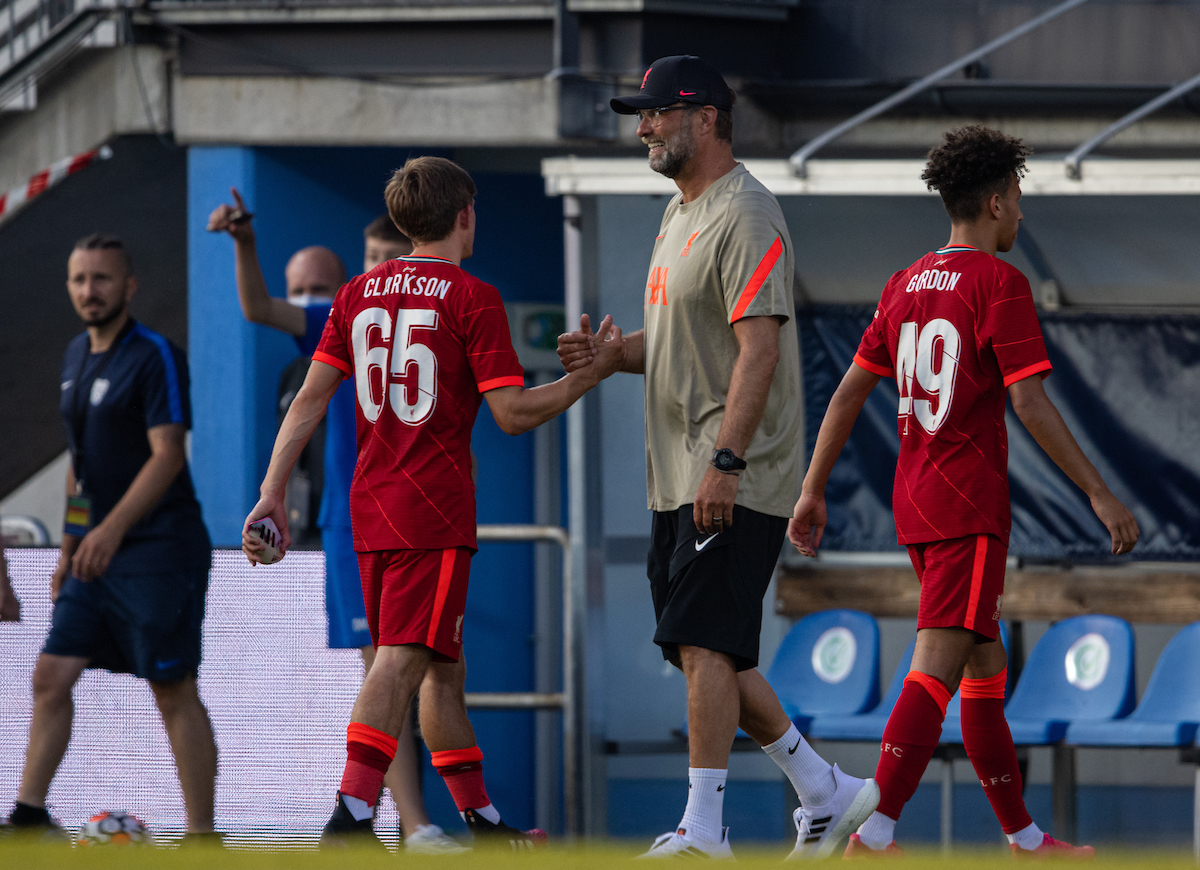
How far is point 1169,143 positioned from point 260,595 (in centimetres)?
510

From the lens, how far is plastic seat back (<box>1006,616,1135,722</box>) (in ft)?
23.4

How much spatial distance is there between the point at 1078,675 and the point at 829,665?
44.4 inches

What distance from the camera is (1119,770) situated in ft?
29.3

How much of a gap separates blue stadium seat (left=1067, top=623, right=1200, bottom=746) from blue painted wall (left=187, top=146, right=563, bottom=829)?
3596 mm

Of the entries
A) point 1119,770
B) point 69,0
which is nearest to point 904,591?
point 1119,770

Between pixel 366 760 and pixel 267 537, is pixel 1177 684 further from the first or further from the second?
pixel 267 537

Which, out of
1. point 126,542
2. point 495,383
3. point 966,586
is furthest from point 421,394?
point 126,542

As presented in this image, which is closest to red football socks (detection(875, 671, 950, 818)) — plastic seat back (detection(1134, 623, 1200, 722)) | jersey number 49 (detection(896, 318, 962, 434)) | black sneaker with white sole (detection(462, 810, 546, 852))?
jersey number 49 (detection(896, 318, 962, 434))

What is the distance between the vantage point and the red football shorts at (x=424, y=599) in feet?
15.1

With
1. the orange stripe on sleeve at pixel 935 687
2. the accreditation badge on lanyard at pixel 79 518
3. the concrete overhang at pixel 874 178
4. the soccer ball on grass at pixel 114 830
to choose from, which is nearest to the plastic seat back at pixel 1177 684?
the concrete overhang at pixel 874 178

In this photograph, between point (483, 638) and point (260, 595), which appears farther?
point (483, 638)

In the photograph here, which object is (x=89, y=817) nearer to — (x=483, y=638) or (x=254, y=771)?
(x=254, y=771)

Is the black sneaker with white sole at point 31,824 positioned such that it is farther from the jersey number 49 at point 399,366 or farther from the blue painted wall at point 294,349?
the blue painted wall at point 294,349

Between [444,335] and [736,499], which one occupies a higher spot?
[444,335]
